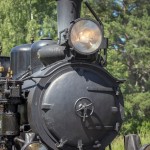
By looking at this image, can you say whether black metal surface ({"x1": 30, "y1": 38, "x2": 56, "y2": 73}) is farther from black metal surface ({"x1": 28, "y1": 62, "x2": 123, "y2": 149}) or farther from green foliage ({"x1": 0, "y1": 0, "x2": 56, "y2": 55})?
green foliage ({"x1": 0, "y1": 0, "x2": 56, "y2": 55})

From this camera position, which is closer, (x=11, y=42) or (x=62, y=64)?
(x=62, y=64)

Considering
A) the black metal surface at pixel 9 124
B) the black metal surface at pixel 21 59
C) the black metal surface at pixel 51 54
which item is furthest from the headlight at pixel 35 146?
the black metal surface at pixel 21 59

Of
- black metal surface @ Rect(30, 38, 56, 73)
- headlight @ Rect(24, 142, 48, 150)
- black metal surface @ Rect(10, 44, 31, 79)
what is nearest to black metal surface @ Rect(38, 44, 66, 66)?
black metal surface @ Rect(30, 38, 56, 73)

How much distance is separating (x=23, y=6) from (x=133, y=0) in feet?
20.0

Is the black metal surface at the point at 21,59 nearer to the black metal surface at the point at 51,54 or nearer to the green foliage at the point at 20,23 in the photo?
the black metal surface at the point at 51,54

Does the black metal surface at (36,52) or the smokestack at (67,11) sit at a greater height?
the smokestack at (67,11)

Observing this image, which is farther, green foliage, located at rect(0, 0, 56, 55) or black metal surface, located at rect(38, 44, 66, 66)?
green foliage, located at rect(0, 0, 56, 55)

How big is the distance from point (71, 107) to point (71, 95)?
13cm

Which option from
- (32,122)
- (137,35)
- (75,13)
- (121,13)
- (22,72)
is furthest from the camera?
(121,13)

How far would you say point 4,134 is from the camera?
4.82 meters

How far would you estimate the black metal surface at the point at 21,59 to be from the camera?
609 cm

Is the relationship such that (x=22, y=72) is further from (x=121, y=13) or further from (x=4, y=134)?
(x=121, y=13)

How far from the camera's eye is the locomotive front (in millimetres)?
4387

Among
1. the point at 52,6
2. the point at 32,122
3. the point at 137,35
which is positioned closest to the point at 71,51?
the point at 32,122
